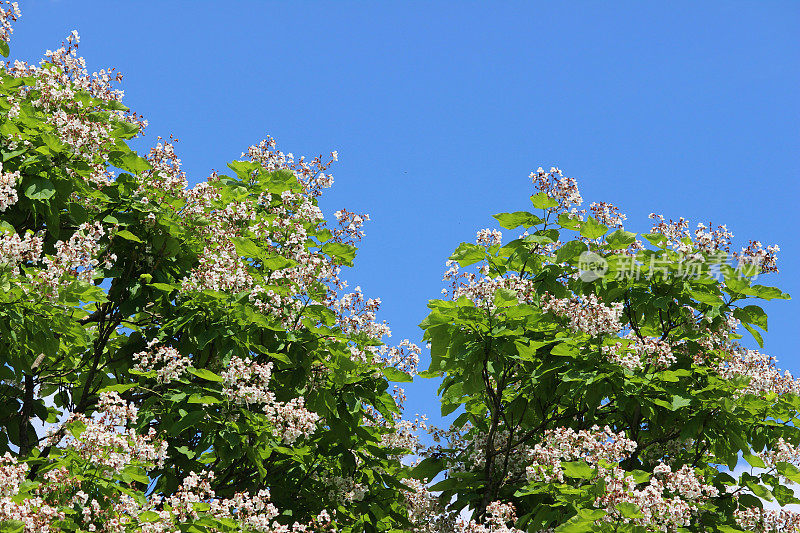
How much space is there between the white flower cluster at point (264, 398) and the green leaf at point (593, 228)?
3864 millimetres

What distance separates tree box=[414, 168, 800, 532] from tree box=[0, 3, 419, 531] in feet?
3.82

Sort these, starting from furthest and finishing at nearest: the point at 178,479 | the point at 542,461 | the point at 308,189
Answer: the point at 308,189 → the point at 178,479 → the point at 542,461

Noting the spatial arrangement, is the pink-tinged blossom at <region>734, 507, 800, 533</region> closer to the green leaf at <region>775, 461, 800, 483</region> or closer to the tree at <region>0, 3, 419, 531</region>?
the green leaf at <region>775, 461, 800, 483</region>

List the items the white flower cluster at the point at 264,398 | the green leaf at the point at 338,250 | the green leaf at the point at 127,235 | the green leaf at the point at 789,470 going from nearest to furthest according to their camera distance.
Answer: the white flower cluster at the point at 264,398, the green leaf at the point at 789,470, the green leaf at the point at 127,235, the green leaf at the point at 338,250

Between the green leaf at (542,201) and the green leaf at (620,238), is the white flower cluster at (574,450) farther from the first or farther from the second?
the green leaf at (542,201)

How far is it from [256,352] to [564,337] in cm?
376

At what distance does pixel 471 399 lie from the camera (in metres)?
10.7

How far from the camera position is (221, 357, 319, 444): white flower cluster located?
332 inches

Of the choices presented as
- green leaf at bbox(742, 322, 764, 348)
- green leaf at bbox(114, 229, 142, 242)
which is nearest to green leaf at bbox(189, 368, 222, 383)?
green leaf at bbox(114, 229, 142, 242)

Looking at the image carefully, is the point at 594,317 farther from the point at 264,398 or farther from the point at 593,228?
the point at 264,398

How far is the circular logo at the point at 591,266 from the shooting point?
975cm

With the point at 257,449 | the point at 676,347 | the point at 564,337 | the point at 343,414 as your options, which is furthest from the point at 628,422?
the point at 257,449

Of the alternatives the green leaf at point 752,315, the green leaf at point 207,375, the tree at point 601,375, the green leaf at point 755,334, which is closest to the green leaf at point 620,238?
the tree at point 601,375

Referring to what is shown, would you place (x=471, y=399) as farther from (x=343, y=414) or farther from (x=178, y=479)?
(x=178, y=479)
